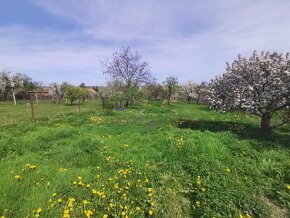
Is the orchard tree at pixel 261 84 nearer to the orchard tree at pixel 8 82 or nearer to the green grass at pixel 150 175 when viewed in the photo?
the green grass at pixel 150 175

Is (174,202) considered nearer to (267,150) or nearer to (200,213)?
(200,213)

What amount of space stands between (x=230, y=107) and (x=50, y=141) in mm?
7768

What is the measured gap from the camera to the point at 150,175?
603 centimetres

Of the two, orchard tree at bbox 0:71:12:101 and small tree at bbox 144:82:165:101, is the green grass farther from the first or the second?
small tree at bbox 144:82:165:101

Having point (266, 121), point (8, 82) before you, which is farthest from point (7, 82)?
point (266, 121)

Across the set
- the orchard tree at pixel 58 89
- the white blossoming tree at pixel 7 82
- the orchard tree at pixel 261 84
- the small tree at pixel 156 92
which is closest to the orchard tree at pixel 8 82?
the white blossoming tree at pixel 7 82

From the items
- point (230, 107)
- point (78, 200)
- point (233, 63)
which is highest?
point (233, 63)

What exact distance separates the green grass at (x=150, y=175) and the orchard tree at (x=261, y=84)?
149cm

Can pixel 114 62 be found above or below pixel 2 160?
above

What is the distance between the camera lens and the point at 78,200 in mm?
4879

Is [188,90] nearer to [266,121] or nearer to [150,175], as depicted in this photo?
[266,121]

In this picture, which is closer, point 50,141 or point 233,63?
point 50,141

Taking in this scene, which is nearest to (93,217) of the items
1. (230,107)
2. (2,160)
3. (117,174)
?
(117,174)

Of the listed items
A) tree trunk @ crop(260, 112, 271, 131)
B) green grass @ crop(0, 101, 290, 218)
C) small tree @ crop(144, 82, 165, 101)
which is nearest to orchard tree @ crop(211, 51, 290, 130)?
tree trunk @ crop(260, 112, 271, 131)
